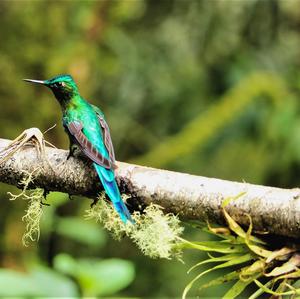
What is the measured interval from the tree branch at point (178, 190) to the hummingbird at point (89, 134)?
0.04m

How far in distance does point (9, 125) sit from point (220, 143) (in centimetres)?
174

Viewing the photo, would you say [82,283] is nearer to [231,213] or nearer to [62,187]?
[62,187]

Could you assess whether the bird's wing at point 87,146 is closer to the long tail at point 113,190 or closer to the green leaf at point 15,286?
the long tail at point 113,190

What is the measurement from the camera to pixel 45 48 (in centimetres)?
521

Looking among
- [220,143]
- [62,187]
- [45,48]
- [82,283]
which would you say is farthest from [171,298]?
[62,187]

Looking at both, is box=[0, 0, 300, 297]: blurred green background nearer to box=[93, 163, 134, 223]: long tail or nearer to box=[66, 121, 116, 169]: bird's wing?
box=[66, 121, 116, 169]: bird's wing

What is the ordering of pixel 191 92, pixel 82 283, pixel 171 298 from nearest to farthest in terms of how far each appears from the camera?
pixel 82 283
pixel 171 298
pixel 191 92

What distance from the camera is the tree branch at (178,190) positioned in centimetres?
184

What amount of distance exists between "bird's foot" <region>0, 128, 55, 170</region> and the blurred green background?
1803mm

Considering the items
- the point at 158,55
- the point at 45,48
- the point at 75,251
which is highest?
the point at 158,55

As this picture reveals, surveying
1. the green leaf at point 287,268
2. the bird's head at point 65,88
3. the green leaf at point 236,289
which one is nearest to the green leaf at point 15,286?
the bird's head at point 65,88

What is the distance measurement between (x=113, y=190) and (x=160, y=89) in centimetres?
416

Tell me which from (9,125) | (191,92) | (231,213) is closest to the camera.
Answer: (231,213)

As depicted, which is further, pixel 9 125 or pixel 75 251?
pixel 75 251
